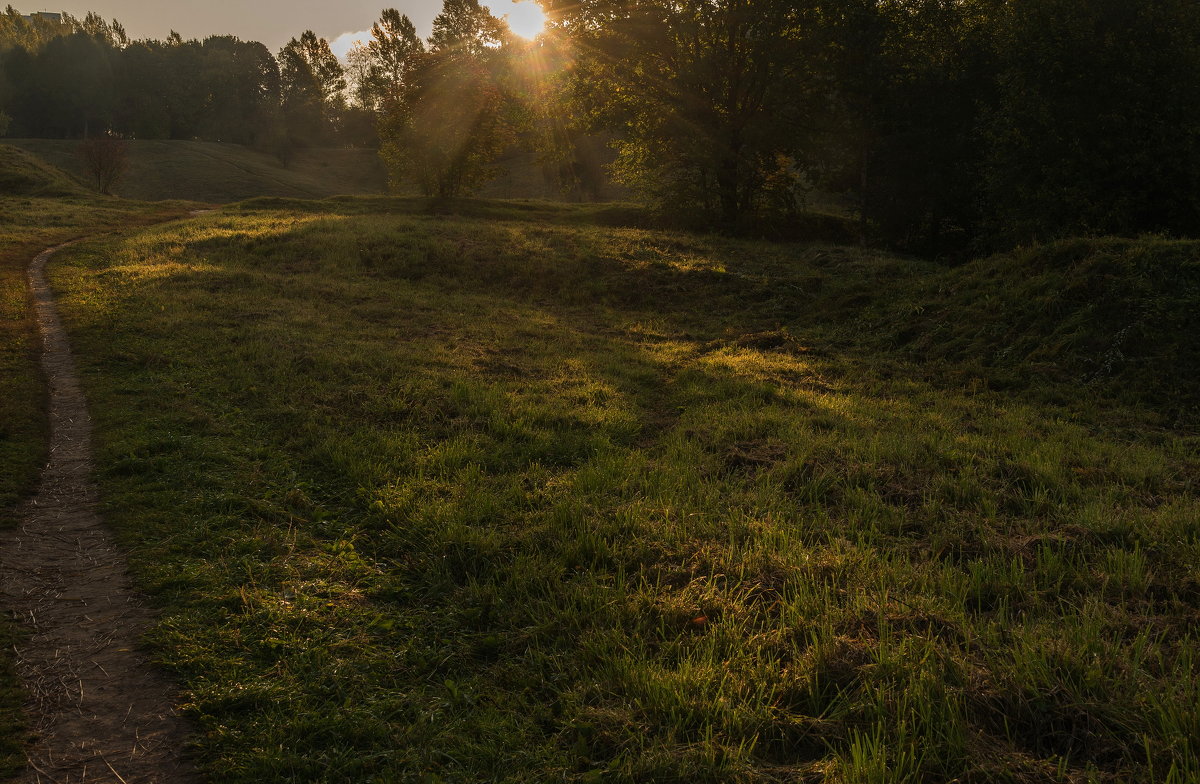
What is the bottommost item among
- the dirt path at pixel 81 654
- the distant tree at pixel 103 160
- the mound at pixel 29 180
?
the dirt path at pixel 81 654

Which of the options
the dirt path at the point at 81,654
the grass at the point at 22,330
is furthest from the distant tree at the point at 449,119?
the dirt path at the point at 81,654

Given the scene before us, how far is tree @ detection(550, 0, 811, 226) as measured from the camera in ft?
95.0

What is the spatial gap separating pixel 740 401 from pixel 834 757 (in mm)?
7294

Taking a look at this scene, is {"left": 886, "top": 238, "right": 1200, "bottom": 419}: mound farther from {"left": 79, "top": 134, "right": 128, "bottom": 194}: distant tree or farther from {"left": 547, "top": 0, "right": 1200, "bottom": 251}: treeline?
{"left": 79, "top": 134, "right": 128, "bottom": 194}: distant tree

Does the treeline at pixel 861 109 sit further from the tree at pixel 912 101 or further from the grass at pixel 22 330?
the grass at pixel 22 330

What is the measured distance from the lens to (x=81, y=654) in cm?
443

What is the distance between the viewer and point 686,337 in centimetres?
1631

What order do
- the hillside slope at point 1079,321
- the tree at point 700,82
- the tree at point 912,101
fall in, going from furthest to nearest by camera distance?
the tree at point 912,101
the tree at point 700,82
the hillside slope at point 1079,321

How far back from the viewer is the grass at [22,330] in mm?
4203

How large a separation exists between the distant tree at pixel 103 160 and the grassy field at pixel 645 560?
49771 millimetres

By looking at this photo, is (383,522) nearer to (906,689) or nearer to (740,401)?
(906,689)

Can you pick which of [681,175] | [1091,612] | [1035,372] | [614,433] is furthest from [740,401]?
[681,175]

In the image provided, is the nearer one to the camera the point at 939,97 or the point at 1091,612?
the point at 1091,612

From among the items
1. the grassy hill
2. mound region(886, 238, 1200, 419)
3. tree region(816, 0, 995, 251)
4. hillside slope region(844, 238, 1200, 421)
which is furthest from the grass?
tree region(816, 0, 995, 251)
